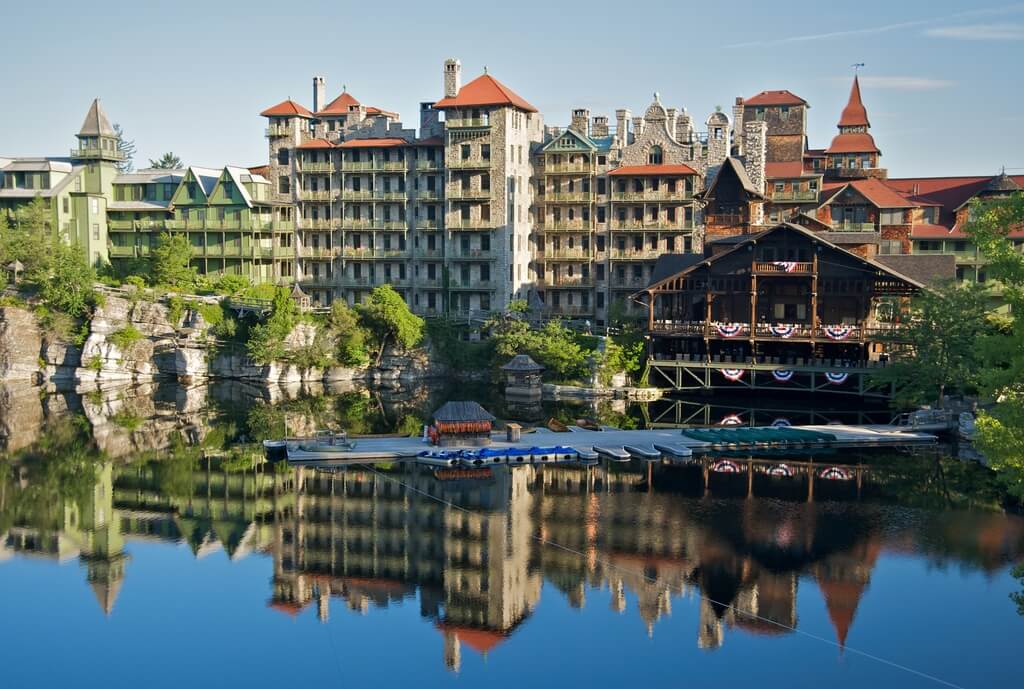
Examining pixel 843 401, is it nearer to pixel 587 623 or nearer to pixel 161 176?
pixel 587 623

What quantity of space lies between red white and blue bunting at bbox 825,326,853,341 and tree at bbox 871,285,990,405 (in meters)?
5.20

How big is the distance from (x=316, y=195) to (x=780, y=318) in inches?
1650

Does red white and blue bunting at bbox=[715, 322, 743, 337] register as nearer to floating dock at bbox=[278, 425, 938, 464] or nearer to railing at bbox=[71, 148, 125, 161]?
floating dock at bbox=[278, 425, 938, 464]

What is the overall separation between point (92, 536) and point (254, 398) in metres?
31.3

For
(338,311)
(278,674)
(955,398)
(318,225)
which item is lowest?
(278,674)

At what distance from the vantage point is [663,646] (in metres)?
32.3

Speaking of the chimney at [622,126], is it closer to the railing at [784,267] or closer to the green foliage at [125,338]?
the railing at [784,267]

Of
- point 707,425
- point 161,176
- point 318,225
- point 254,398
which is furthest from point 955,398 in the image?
point 161,176

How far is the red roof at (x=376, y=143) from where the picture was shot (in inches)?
3639

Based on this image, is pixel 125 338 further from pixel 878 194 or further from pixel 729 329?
pixel 878 194

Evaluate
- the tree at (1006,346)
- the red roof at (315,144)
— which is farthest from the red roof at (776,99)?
the tree at (1006,346)

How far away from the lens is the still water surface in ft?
103

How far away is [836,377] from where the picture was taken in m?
70.9

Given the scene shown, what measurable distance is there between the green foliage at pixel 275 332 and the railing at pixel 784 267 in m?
33.8
